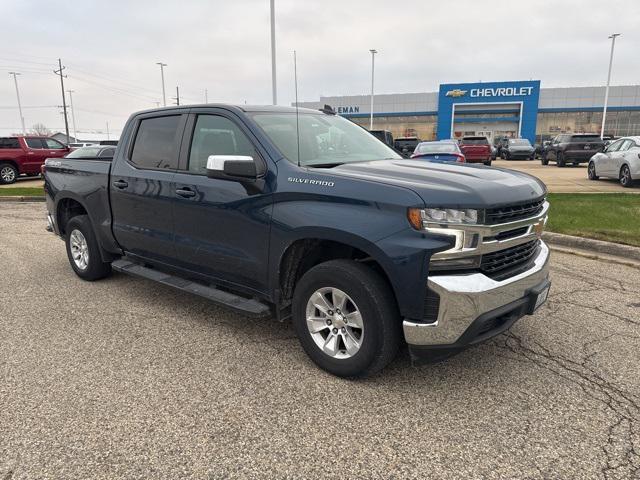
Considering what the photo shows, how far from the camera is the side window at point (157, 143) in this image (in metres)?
4.33

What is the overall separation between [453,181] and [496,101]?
60.7 m

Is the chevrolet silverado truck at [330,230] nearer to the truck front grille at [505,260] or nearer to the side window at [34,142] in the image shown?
the truck front grille at [505,260]

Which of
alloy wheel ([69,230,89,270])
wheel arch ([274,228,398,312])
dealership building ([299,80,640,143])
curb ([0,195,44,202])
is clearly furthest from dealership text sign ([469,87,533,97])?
wheel arch ([274,228,398,312])

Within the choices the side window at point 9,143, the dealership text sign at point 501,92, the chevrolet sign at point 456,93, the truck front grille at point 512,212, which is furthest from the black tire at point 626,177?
the chevrolet sign at point 456,93

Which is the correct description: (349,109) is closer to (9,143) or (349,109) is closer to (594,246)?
(9,143)

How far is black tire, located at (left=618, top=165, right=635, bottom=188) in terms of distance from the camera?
1345 cm

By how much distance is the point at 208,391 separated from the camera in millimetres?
3145

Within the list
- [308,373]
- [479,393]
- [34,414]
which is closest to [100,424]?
[34,414]

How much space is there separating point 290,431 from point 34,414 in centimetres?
156

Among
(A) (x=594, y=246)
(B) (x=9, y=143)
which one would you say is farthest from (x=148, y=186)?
(B) (x=9, y=143)

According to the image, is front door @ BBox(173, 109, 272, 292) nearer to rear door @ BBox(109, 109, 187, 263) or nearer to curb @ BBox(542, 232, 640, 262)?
rear door @ BBox(109, 109, 187, 263)

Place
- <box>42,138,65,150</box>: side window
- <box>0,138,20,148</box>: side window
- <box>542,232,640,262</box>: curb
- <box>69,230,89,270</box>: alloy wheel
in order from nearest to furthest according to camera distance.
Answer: <box>69,230,89,270</box>: alloy wheel < <box>542,232,640,262</box>: curb < <box>0,138,20,148</box>: side window < <box>42,138,65,150</box>: side window

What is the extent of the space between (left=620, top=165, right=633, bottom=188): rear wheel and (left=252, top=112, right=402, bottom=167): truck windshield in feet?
39.0

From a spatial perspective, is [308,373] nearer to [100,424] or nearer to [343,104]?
[100,424]
